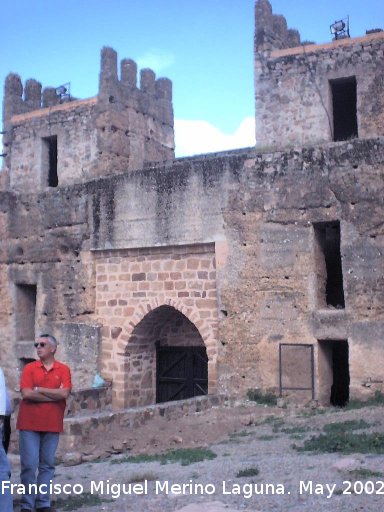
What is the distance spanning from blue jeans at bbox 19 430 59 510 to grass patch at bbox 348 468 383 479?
2.59m

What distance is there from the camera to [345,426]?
8.04 m

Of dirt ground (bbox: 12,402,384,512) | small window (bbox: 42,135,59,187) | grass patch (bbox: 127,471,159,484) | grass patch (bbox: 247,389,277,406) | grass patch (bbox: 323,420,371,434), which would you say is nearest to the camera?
dirt ground (bbox: 12,402,384,512)

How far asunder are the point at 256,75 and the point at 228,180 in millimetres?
2676

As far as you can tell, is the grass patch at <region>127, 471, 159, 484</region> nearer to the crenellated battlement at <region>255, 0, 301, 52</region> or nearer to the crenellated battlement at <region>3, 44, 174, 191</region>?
the crenellated battlement at <region>3, 44, 174, 191</region>

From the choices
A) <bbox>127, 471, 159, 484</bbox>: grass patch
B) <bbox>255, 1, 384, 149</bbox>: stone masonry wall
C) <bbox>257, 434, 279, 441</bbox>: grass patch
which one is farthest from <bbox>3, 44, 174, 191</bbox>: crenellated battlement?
<bbox>127, 471, 159, 484</bbox>: grass patch

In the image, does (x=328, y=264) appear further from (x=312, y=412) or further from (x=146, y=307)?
(x=146, y=307)

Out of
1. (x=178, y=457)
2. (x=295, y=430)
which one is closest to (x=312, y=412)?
(x=295, y=430)

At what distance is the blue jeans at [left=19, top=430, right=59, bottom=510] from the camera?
498 cm

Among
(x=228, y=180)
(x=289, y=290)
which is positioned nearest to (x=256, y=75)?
(x=228, y=180)

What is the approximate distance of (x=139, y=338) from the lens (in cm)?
1266

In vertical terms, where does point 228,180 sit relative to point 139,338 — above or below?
above

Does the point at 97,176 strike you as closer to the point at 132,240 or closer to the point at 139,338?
the point at 132,240

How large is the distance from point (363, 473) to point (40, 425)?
279 centimetres

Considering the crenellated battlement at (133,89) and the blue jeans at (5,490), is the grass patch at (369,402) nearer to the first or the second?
the blue jeans at (5,490)
